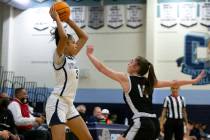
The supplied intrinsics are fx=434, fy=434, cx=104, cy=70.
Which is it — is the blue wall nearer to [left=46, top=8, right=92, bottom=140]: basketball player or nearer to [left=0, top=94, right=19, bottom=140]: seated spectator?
[left=0, top=94, right=19, bottom=140]: seated spectator

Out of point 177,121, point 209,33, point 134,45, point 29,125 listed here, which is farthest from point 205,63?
point 29,125

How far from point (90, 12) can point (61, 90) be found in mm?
12786

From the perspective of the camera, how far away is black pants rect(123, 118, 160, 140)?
17.5 ft

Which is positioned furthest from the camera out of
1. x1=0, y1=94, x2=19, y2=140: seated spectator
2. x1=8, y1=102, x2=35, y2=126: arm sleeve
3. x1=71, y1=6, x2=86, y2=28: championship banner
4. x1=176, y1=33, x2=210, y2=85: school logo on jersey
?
x1=71, y1=6, x2=86, y2=28: championship banner

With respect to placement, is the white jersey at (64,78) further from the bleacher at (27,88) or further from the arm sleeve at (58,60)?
the bleacher at (27,88)

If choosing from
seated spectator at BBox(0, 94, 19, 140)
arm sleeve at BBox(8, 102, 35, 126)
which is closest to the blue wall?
arm sleeve at BBox(8, 102, 35, 126)

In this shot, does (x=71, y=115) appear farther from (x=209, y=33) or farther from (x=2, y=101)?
(x=209, y=33)

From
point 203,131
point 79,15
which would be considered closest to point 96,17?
point 79,15

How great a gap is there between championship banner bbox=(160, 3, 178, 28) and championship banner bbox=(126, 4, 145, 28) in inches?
32.5

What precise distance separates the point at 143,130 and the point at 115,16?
42.2 ft

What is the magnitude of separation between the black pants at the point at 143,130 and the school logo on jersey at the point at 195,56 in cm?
1170

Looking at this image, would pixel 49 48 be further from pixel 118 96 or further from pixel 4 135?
pixel 4 135

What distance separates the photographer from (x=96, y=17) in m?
18.0

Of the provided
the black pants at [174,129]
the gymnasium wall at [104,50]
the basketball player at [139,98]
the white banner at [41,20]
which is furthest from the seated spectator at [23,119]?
the white banner at [41,20]
